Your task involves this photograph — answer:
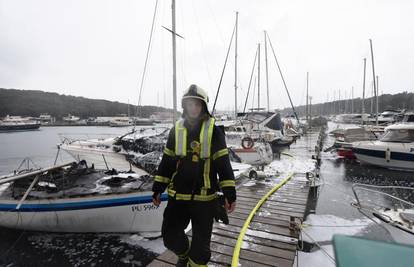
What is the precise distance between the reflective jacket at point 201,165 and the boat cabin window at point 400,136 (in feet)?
50.7

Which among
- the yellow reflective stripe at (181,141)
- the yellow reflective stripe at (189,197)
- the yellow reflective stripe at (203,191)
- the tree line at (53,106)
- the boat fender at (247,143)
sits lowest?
the boat fender at (247,143)

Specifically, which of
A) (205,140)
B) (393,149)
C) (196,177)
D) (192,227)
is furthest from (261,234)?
(393,149)

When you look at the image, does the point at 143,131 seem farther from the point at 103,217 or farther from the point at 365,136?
the point at 365,136

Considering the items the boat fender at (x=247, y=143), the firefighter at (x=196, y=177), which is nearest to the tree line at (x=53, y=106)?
the boat fender at (x=247, y=143)

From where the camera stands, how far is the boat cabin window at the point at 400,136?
43.3 feet

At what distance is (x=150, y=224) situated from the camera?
246 inches

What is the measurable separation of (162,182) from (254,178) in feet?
21.3

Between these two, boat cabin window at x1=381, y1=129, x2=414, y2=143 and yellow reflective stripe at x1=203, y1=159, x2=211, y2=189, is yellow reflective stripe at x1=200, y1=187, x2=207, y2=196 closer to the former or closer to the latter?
yellow reflective stripe at x1=203, y1=159, x2=211, y2=189

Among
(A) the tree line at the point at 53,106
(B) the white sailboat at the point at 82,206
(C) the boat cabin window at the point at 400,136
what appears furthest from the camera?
(A) the tree line at the point at 53,106

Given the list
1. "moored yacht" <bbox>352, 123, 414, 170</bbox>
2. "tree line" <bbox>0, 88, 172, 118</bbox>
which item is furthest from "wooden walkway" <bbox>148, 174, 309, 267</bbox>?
"tree line" <bbox>0, 88, 172, 118</bbox>

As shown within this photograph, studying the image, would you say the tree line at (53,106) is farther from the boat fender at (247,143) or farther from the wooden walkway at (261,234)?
the wooden walkway at (261,234)

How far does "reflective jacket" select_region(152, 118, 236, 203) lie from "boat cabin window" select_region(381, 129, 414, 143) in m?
15.5

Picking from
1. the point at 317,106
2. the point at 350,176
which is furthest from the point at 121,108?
the point at 350,176

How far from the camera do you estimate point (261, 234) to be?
451 centimetres
